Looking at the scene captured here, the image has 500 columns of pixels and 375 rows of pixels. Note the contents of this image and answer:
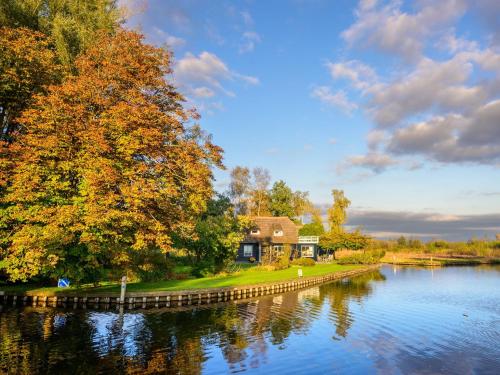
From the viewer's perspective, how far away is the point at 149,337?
1978cm

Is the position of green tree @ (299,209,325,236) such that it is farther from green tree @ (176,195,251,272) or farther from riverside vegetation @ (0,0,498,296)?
riverside vegetation @ (0,0,498,296)

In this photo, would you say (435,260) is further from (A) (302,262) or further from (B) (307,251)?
(A) (302,262)

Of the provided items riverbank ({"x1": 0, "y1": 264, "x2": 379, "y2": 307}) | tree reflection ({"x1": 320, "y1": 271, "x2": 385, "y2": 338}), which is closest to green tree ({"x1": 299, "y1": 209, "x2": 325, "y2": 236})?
tree reflection ({"x1": 320, "y1": 271, "x2": 385, "y2": 338})

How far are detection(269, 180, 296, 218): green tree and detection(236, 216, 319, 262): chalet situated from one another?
23.2m

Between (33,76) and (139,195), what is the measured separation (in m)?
13.2

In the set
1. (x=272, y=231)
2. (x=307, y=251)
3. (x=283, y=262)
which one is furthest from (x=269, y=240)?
(x=307, y=251)

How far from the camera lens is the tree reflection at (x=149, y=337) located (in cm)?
1551

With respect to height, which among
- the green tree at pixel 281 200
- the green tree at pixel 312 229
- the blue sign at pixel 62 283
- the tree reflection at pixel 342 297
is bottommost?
the tree reflection at pixel 342 297

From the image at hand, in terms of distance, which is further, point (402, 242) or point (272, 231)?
point (402, 242)

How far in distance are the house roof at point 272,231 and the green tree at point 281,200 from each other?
2348 centimetres

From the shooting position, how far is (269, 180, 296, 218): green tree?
9488 centimetres

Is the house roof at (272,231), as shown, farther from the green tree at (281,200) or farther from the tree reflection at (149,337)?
the tree reflection at (149,337)

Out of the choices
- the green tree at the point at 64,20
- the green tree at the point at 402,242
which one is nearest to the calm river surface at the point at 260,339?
the green tree at the point at 64,20

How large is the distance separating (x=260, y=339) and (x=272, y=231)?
48189mm
